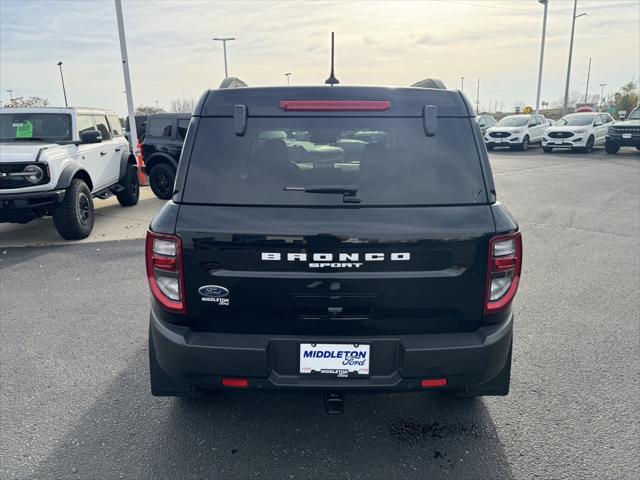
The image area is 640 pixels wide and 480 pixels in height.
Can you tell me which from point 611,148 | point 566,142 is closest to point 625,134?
point 611,148

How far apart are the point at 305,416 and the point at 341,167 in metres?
1.57

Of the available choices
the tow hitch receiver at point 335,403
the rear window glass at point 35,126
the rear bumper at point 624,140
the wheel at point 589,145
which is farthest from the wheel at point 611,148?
the tow hitch receiver at point 335,403

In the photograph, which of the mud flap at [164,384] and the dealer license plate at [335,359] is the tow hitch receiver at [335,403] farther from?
the mud flap at [164,384]

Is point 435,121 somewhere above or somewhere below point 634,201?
above

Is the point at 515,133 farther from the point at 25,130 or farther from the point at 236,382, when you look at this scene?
the point at 236,382

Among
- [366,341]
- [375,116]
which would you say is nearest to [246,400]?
[366,341]

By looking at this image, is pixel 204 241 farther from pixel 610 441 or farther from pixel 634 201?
pixel 634 201

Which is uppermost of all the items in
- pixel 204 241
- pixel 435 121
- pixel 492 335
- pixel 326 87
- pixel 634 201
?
pixel 326 87

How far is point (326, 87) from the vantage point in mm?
2516

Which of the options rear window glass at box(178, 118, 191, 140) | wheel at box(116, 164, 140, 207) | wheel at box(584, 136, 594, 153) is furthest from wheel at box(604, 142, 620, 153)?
wheel at box(116, 164, 140, 207)

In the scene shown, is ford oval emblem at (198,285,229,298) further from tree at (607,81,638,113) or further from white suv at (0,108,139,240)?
tree at (607,81,638,113)

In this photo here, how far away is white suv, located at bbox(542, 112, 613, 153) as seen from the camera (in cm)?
2247

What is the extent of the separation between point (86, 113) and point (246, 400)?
7.49m

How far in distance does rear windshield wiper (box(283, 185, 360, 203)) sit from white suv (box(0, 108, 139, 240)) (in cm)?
607
